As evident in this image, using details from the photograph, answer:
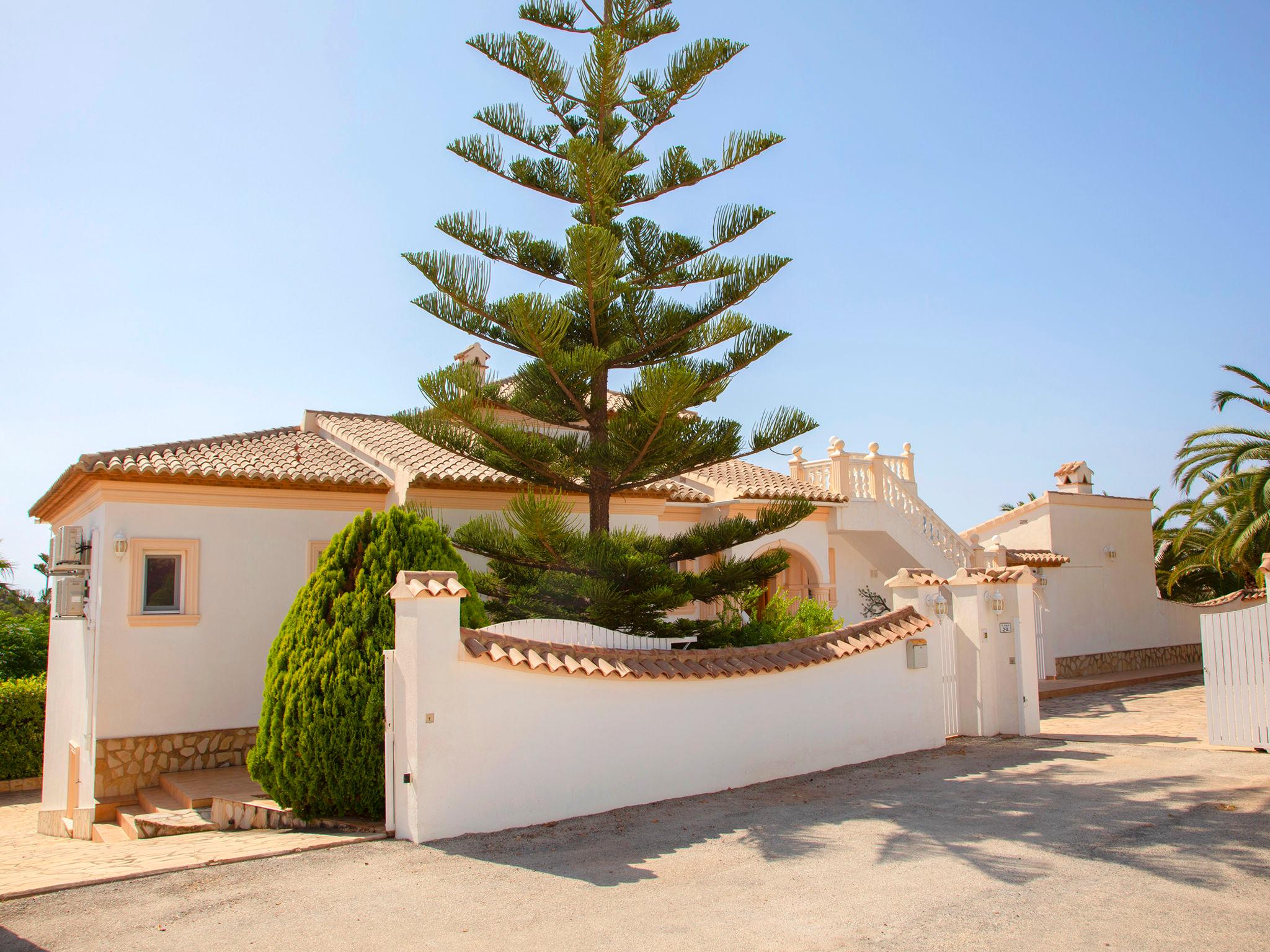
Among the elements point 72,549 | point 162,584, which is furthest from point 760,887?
point 72,549

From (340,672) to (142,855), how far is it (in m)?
1.87

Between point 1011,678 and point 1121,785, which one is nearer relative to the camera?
point 1121,785

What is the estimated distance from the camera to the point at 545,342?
9.79 metres

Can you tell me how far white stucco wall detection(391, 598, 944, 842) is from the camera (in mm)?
6621

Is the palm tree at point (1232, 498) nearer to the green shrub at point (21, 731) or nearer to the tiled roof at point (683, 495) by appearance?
the tiled roof at point (683, 495)

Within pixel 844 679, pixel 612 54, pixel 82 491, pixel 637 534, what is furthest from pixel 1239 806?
pixel 82 491

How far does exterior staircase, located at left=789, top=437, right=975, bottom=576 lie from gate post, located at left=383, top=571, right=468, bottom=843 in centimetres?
1270

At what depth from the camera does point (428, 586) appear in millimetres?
6633

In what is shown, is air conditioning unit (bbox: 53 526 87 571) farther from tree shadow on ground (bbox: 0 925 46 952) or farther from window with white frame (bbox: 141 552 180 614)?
tree shadow on ground (bbox: 0 925 46 952)

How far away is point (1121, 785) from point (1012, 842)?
2567mm

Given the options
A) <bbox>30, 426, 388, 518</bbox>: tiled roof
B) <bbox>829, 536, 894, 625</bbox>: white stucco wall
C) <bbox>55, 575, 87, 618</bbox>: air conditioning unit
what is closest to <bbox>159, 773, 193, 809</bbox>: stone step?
<bbox>55, 575, 87, 618</bbox>: air conditioning unit

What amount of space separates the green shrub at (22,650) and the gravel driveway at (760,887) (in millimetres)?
18335

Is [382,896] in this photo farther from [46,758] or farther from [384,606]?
[46,758]

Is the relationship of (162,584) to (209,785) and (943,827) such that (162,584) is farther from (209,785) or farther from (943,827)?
(943,827)
